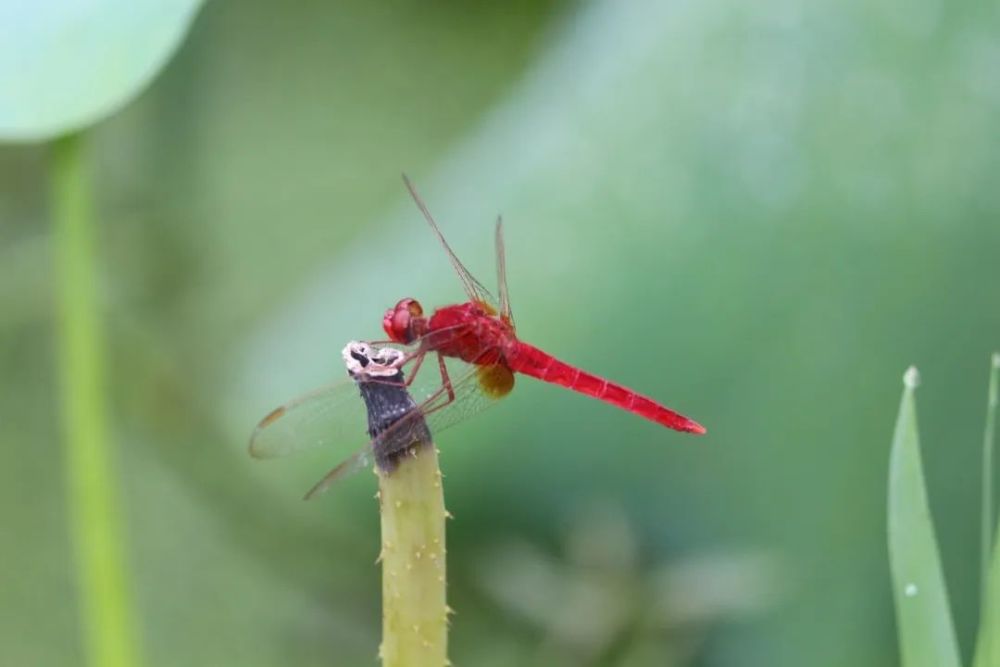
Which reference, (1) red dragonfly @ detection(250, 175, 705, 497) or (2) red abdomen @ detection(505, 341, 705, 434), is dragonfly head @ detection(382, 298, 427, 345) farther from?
(2) red abdomen @ detection(505, 341, 705, 434)

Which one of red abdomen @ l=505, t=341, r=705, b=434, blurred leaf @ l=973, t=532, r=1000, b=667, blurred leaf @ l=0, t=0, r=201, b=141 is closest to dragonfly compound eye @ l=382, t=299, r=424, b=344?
red abdomen @ l=505, t=341, r=705, b=434

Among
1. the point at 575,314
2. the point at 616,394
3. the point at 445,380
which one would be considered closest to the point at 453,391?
the point at 445,380

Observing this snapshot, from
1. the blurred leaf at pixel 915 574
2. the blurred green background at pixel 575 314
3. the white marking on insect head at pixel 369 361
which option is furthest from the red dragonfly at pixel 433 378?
the blurred green background at pixel 575 314

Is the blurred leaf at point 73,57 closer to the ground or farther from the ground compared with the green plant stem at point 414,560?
farther from the ground

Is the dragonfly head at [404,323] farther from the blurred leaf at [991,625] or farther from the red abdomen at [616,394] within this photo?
the blurred leaf at [991,625]

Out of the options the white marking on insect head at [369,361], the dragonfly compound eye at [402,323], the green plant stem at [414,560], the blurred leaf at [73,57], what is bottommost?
the green plant stem at [414,560]

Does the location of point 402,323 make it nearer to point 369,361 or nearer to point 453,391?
point 453,391

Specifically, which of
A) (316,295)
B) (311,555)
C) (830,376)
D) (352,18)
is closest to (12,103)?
(316,295)

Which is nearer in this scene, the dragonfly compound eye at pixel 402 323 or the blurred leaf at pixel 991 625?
the blurred leaf at pixel 991 625
